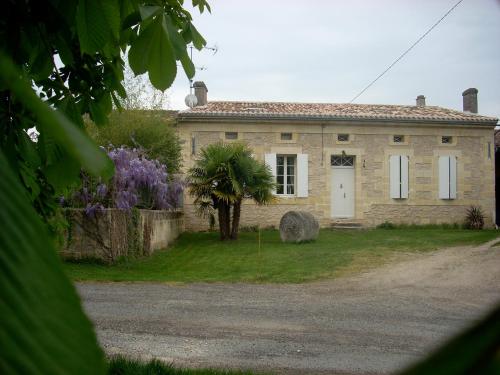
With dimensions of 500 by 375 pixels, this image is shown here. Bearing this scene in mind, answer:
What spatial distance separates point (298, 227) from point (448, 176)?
848 cm

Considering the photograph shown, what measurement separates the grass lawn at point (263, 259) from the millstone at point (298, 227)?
0.30 meters

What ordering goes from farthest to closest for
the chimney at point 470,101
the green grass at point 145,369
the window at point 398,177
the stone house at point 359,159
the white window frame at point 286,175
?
the chimney at point 470,101
the window at point 398,177
the white window frame at point 286,175
the stone house at point 359,159
the green grass at point 145,369

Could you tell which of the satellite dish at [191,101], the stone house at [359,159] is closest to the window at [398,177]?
the stone house at [359,159]

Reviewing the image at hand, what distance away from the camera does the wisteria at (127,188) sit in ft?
32.3

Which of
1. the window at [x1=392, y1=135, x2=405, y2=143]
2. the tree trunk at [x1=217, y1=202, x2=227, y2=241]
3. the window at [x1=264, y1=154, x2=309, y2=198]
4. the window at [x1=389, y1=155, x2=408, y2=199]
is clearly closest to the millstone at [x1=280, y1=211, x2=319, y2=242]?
the tree trunk at [x1=217, y1=202, x2=227, y2=241]

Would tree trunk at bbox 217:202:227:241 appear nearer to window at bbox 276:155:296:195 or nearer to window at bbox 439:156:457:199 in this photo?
window at bbox 276:155:296:195

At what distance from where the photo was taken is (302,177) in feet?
59.2

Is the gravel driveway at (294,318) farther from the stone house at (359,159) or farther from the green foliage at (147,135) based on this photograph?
the green foliage at (147,135)

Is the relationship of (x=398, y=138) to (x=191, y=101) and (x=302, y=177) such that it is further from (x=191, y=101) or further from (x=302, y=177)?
(x=191, y=101)

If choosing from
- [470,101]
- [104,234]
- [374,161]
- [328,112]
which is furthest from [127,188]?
[470,101]

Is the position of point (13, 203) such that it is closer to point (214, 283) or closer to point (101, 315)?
point (101, 315)

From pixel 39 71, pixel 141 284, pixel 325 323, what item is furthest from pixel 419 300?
pixel 39 71

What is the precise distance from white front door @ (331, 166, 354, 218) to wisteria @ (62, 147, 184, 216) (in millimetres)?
6807

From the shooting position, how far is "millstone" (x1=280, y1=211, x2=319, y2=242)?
1366 cm
